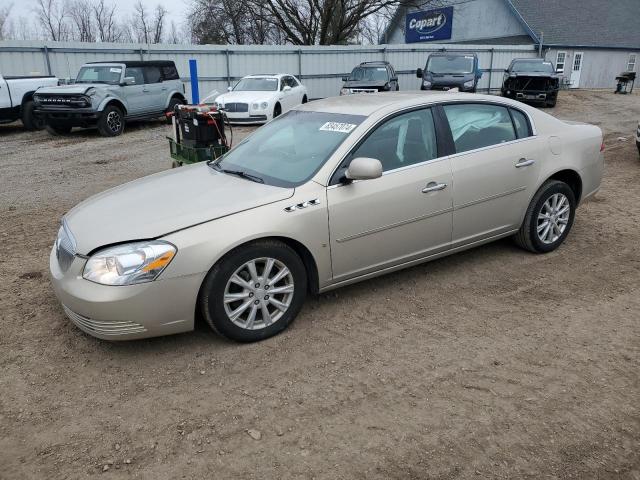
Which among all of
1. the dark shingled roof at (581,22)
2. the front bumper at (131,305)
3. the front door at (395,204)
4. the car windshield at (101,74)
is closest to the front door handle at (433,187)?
the front door at (395,204)

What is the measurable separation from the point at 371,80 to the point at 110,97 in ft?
28.7

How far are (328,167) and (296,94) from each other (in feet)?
47.5

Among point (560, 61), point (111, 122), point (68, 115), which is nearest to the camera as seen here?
point (68, 115)

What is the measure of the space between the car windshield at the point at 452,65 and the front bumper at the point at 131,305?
17574 millimetres

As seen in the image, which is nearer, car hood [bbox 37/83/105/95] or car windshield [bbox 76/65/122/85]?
car hood [bbox 37/83/105/95]

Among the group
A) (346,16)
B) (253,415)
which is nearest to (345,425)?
(253,415)

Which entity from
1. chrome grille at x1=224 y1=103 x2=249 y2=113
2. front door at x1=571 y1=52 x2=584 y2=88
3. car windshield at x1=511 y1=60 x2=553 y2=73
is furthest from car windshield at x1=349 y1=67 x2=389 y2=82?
front door at x1=571 y1=52 x2=584 y2=88

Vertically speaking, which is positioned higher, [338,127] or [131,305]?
[338,127]

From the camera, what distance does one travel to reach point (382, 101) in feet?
14.2

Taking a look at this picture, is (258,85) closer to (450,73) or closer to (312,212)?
(450,73)

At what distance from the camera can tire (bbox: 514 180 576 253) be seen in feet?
15.9

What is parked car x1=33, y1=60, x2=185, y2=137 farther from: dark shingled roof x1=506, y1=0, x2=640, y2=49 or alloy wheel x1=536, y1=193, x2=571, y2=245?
dark shingled roof x1=506, y1=0, x2=640, y2=49

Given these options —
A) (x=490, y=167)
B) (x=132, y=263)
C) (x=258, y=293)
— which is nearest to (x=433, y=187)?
(x=490, y=167)

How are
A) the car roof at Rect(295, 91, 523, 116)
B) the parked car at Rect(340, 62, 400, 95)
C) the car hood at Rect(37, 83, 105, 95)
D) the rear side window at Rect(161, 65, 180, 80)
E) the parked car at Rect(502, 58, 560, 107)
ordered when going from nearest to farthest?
the car roof at Rect(295, 91, 523, 116)
the car hood at Rect(37, 83, 105, 95)
the rear side window at Rect(161, 65, 180, 80)
the parked car at Rect(340, 62, 400, 95)
the parked car at Rect(502, 58, 560, 107)
